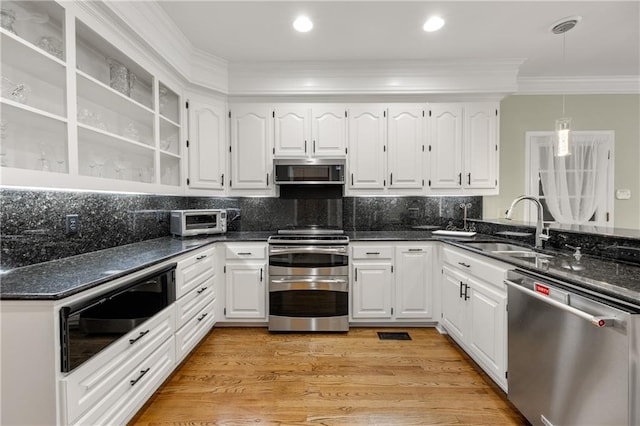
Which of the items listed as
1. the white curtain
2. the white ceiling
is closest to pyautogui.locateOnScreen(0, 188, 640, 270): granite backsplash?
the white curtain

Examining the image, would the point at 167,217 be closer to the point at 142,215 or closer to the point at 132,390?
the point at 142,215

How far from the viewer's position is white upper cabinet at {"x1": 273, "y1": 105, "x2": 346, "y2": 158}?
3262 mm

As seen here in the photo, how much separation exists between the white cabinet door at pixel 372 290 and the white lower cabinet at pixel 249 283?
3.00 feet

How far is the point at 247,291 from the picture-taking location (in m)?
2.94

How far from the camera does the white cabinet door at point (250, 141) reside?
327 cm

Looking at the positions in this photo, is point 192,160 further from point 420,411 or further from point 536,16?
point 536,16

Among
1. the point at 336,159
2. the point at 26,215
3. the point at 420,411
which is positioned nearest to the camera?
the point at 26,215

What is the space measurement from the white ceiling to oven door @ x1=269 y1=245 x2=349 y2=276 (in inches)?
76.8

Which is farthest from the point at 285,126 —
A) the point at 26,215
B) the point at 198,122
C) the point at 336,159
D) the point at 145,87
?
the point at 26,215

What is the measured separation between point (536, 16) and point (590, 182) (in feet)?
7.91

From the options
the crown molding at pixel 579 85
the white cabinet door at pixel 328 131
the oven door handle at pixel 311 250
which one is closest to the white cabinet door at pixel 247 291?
the oven door handle at pixel 311 250

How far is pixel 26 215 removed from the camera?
1607mm

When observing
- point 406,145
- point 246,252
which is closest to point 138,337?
point 246,252

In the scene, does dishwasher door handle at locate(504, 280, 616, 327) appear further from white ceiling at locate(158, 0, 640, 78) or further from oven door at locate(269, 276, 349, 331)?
white ceiling at locate(158, 0, 640, 78)
